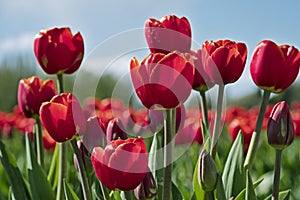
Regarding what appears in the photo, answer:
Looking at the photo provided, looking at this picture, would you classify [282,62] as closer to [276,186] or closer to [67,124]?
[276,186]

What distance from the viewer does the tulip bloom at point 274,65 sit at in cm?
146

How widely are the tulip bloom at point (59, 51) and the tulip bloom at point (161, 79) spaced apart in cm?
56

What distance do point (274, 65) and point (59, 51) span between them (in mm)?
680

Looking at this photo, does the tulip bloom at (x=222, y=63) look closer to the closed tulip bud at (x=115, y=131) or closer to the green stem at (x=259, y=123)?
the green stem at (x=259, y=123)

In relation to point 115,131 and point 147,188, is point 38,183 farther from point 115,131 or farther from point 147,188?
point 147,188

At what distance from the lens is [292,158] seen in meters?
4.00

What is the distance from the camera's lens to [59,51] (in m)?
1.77

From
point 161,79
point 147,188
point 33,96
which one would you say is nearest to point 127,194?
point 147,188

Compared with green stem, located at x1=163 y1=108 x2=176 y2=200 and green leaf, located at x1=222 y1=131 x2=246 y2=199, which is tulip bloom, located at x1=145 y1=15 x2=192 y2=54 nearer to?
green stem, located at x1=163 y1=108 x2=176 y2=200

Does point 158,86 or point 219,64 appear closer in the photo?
point 158,86

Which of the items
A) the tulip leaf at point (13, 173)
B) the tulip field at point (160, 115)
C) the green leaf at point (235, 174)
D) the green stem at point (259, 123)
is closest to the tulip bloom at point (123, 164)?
the tulip field at point (160, 115)

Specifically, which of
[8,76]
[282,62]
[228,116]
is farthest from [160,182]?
[8,76]

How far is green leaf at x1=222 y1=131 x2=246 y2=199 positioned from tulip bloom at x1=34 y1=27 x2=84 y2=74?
1.91 ft

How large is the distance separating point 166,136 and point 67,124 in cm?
25
